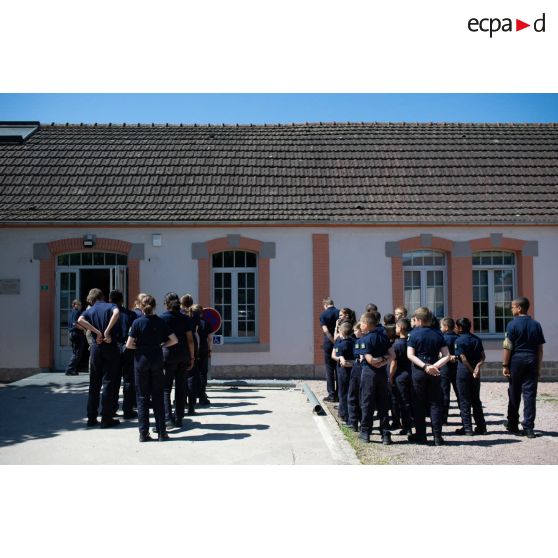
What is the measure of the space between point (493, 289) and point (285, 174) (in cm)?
584

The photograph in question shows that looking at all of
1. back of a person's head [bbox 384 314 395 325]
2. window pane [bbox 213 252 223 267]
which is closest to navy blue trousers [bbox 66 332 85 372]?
window pane [bbox 213 252 223 267]

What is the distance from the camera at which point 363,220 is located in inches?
572

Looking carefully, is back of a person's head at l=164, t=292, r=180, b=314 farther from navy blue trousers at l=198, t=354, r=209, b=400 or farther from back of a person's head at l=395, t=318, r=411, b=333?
back of a person's head at l=395, t=318, r=411, b=333

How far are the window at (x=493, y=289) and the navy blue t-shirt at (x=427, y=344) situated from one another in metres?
7.63

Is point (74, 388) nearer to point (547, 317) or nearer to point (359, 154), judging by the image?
point (359, 154)

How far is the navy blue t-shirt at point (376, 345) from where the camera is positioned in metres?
7.78

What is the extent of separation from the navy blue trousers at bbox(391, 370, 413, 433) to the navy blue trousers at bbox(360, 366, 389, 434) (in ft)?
1.31

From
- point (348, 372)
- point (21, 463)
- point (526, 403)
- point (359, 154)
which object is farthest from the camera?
point (359, 154)

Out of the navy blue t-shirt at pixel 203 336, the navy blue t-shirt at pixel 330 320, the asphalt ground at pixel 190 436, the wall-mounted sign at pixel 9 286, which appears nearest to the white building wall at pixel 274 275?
the wall-mounted sign at pixel 9 286

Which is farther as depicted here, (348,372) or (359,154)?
(359,154)

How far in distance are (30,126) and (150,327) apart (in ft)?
41.8

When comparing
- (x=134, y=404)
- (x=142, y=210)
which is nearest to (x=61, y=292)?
(x=142, y=210)

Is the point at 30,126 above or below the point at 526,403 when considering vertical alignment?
above

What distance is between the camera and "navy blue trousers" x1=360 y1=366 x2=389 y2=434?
25.7 ft
